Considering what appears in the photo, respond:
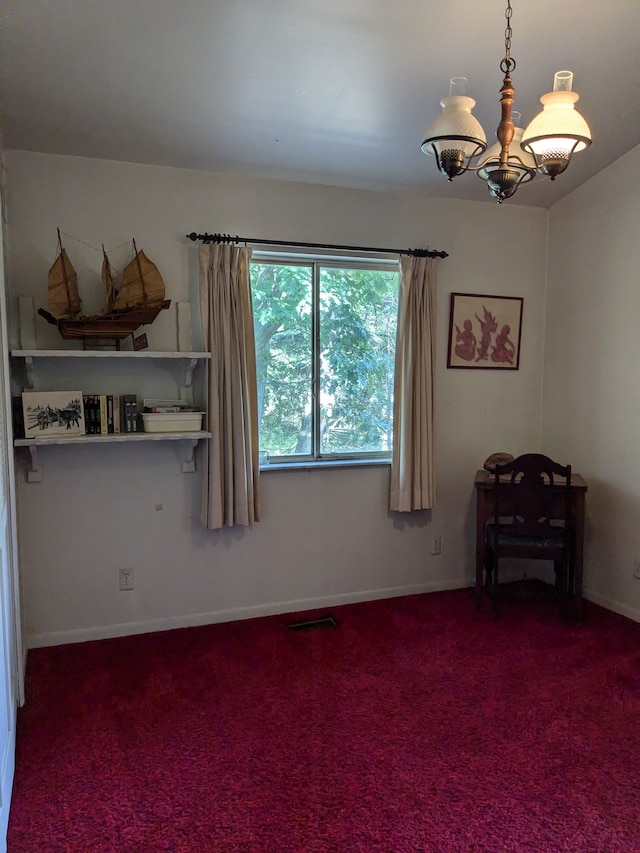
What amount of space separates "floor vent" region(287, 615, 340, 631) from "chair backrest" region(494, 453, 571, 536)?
1100 millimetres

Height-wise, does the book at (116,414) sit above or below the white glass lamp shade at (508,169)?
below

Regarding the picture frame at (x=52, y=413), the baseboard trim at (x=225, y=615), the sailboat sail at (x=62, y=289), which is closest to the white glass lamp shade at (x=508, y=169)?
the sailboat sail at (x=62, y=289)

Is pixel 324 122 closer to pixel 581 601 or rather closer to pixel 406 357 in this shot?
pixel 406 357

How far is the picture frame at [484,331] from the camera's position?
3557mm

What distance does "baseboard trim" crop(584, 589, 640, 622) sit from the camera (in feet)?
10.5

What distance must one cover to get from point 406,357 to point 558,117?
74.0 inches

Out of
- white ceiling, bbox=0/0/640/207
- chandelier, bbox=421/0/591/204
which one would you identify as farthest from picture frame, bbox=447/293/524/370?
chandelier, bbox=421/0/591/204

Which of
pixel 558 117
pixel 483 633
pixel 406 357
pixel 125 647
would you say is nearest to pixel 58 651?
pixel 125 647

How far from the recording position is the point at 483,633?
3064 millimetres

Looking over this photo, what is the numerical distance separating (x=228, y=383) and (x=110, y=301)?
0.69 metres

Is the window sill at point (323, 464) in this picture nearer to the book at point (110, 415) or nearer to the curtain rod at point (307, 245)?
the book at point (110, 415)

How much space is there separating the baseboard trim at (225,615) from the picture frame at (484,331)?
145cm

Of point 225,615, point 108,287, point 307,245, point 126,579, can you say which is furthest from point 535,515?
point 108,287

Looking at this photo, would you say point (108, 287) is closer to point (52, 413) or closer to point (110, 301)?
point (110, 301)
